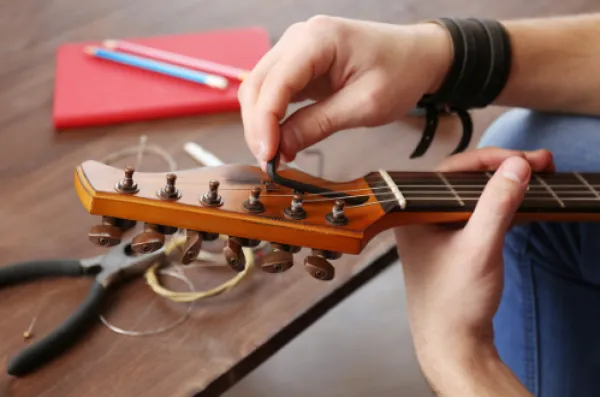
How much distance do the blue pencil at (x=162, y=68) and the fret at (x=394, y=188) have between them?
0.33 m

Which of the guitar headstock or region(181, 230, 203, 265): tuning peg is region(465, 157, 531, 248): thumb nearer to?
the guitar headstock

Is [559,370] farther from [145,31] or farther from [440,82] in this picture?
[145,31]

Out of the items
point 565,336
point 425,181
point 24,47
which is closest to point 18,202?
point 24,47

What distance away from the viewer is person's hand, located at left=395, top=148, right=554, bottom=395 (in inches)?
23.4

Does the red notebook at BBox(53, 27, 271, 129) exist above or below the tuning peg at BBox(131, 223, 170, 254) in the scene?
above

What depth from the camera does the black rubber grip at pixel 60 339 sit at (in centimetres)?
63

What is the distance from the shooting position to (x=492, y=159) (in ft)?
2.35

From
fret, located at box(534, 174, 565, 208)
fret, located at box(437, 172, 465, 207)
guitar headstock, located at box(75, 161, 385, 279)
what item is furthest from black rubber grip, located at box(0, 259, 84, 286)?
fret, located at box(534, 174, 565, 208)

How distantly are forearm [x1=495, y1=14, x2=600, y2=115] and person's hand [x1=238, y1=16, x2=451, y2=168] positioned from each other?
12 centimetres

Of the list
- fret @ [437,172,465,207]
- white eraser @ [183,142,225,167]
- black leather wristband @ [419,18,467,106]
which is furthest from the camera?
white eraser @ [183,142,225,167]

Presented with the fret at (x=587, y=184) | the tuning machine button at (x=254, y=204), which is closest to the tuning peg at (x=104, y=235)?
the tuning machine button at (x=254, y=204)

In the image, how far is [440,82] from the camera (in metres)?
0.74

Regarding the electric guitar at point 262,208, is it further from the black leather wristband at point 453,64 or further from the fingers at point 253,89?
the black leather wristband at point 453,64

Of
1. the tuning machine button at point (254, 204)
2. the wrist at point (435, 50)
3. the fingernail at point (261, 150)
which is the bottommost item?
the tuning machine button at point (254, 204)
